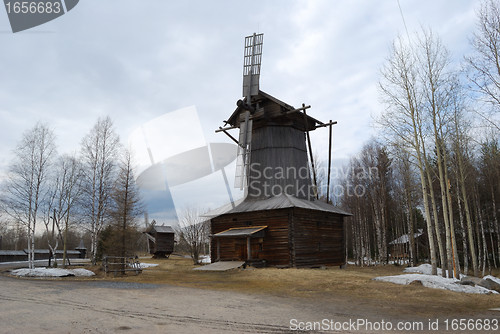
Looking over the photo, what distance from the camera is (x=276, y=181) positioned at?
2600cm

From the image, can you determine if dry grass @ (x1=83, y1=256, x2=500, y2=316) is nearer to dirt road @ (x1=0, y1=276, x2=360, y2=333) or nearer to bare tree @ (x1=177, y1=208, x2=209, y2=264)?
dirt road @ (x1=0, y1=276, x2=360, y2=333)

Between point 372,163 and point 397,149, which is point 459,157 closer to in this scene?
point 397,149

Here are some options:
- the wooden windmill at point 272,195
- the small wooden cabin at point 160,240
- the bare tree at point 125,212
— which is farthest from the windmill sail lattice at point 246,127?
the small wooden cabin at point 160,240

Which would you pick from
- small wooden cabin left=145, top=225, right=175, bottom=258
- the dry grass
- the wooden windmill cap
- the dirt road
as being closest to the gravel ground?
the dirt road

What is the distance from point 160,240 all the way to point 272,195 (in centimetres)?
3168

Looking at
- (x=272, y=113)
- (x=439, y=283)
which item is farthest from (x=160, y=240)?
(x=439, y=283)

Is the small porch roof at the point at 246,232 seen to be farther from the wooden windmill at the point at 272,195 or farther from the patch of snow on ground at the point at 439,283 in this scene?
the patch of snow on ground at the point at 439,283

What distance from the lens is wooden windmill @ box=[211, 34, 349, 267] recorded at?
23.4m

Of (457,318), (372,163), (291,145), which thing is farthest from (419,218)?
(457,318)

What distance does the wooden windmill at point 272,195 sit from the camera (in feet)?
76.7

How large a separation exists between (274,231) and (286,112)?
9118 mm

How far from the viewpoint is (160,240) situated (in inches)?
2040

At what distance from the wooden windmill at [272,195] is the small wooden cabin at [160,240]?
87.6 ft

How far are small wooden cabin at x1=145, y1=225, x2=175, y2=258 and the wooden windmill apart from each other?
26.7 meters
